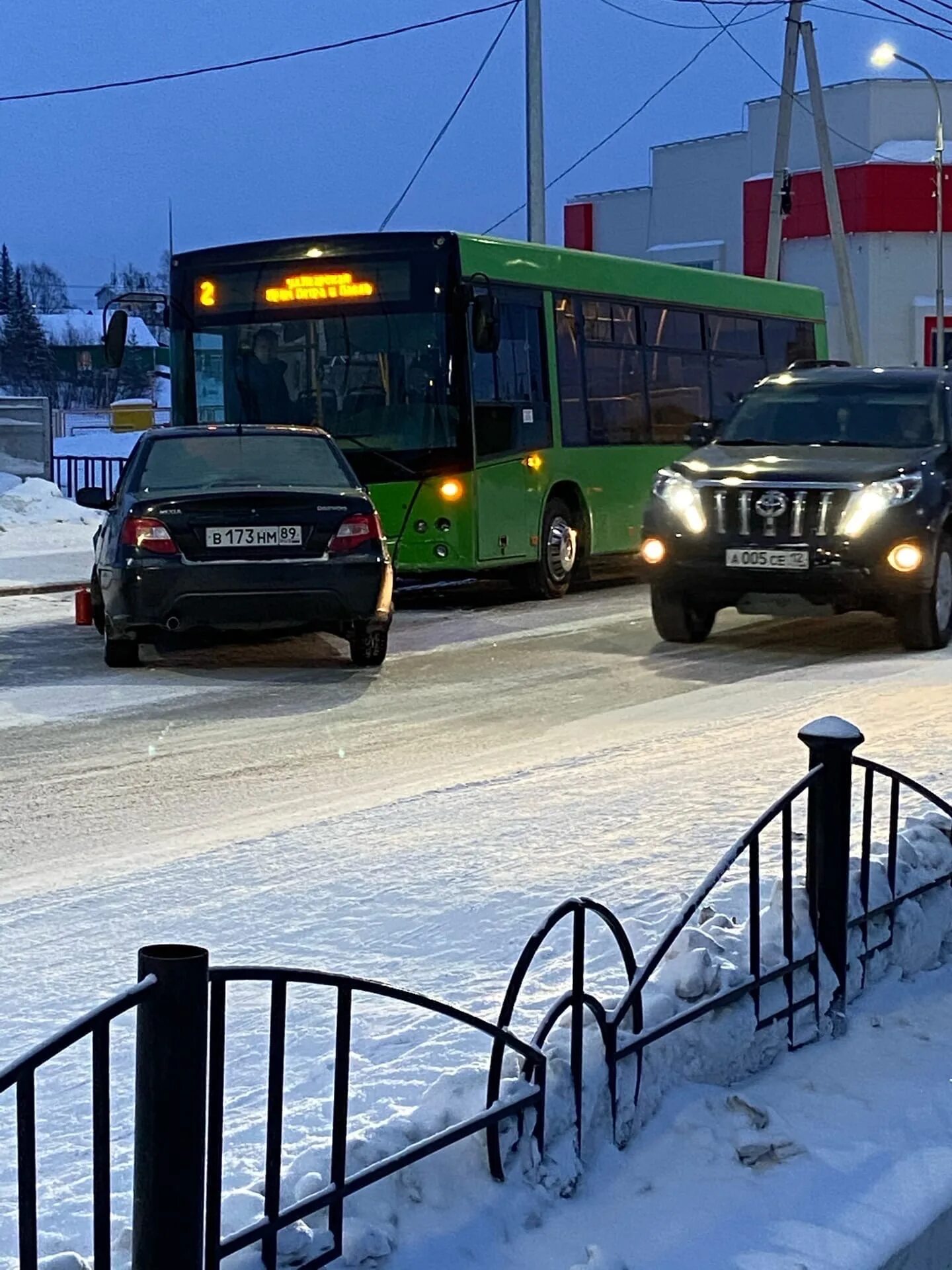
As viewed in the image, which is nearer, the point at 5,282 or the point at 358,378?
the point at 358,378

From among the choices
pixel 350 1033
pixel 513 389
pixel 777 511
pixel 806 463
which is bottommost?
pixel 350 1033

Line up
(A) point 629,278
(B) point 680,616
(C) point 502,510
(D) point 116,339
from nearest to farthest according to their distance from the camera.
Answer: (B) point 680,616 → (C) point 502,510 → (D) point 116,339 → (A) point 629,278

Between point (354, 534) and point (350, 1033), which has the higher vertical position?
point (354, 534)

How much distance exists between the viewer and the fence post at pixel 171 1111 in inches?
100

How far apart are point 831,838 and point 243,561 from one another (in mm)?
6493

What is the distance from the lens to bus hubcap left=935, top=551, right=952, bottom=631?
11.5 m

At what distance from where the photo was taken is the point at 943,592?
1162 cm

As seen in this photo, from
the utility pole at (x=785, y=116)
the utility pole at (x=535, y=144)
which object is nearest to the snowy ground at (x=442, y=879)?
the utility pole at (x=535, y=144)

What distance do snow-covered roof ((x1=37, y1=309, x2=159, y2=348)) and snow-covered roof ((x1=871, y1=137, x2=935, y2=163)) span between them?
66.9m

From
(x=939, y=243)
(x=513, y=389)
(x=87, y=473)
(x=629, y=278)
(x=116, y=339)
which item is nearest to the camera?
(x=116, y=339)

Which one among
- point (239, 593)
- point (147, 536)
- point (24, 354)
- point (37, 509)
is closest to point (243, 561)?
point (239, 593)

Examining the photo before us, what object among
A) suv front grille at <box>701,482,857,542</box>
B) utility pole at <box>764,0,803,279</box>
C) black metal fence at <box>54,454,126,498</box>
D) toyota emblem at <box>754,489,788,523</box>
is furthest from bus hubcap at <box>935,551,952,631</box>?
utility pole at <box>764,0,803,279</box>

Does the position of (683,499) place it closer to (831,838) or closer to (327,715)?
(327,715)

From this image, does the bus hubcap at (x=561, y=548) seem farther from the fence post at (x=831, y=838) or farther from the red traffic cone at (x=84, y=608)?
the fence post at (x=831, y=838)
